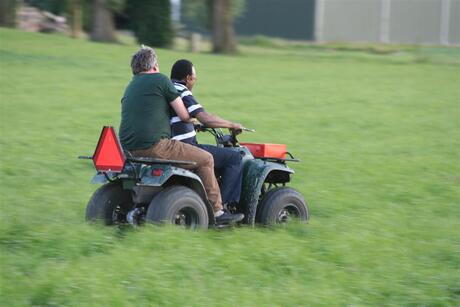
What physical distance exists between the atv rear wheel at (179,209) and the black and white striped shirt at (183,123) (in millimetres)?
700

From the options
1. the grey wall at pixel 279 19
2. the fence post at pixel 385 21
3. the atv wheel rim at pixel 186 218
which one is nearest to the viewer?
the atv wheel rim at pixel 186 218

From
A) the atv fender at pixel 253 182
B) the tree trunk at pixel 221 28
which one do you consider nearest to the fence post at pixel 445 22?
the tree trunk at pixel 221 28

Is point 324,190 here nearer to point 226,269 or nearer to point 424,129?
point 226,269

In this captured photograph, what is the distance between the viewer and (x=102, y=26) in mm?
38406

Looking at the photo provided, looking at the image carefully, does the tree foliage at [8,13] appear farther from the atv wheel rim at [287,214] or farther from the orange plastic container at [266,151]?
the atv wheel rim at [287,214]

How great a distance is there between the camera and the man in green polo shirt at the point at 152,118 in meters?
8.30

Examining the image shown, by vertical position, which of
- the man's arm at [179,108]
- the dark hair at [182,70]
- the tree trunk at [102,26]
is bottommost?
the man's arm at [179,108]

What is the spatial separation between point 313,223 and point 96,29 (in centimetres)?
3031

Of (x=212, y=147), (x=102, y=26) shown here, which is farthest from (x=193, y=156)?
(x=102, y=26)

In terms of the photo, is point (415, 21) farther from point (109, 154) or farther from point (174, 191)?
point (109, 154)

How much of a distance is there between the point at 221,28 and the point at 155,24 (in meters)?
2.92

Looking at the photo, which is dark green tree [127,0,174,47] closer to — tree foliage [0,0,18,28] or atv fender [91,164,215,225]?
tree foliage [0,0,18,28]

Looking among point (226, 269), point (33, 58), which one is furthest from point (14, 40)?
point (226, 269)

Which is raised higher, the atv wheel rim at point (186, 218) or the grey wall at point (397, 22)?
the grey wall at point (397, 22)
